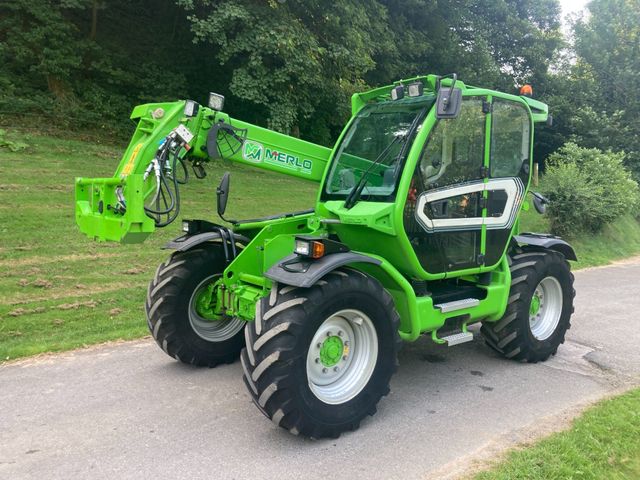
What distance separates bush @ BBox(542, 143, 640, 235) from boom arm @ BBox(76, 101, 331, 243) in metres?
11.0

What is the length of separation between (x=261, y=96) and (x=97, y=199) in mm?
10591

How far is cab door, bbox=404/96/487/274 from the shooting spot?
4438 mm

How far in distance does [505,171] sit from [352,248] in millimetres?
1736

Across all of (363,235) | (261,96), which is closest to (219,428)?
(363,235)

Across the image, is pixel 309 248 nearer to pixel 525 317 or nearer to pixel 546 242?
pixel 525 317

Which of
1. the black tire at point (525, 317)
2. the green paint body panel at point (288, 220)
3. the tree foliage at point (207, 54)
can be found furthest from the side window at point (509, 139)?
the tree foliage at point (207, 54)

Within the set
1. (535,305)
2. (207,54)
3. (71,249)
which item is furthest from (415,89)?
(207,54)

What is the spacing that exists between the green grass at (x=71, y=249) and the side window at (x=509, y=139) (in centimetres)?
416

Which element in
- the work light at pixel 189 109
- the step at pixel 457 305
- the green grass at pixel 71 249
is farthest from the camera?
the green grass at pixel 71 249

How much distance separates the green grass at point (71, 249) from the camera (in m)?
5.95

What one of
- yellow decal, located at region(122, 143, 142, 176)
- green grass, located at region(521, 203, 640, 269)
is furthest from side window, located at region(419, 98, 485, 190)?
green grass, located at region(521, 203, 640, 269)

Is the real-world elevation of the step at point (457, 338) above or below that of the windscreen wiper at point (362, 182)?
below

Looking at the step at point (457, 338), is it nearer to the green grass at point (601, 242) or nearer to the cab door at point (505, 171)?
the cab door at point (505, 171)

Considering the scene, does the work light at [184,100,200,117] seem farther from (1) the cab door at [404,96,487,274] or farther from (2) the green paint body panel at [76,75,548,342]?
(1) the cab door at [404,96,487,274]
